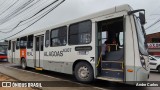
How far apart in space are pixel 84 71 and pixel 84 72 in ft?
0.15

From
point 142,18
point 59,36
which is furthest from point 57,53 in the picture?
point 142,18

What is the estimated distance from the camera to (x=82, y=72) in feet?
33.1

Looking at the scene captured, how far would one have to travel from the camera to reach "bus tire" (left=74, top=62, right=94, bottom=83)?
9.65 metres

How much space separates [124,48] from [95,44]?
152cm

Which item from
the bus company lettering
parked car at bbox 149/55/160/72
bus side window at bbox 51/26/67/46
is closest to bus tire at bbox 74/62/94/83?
the bus company lettering

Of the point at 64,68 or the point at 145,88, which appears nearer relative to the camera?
the point at 145,88

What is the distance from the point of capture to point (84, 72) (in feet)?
32.8

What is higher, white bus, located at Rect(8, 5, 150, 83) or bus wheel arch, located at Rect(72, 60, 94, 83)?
white bus, located at Rect(8, 5, 150, 83)

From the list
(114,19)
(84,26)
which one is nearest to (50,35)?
(84,26)

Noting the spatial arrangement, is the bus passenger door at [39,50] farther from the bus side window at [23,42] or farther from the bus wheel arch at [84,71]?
the bus wheel arch at [84,71]

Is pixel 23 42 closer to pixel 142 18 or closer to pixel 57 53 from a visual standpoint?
pixel 57 53

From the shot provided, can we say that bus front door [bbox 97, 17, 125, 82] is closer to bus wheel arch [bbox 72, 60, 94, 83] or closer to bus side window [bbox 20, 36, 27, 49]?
bus wheel arch [bbox 72, 60, 94, 83]

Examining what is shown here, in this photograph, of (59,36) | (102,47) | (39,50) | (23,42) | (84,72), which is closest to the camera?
(102,47)

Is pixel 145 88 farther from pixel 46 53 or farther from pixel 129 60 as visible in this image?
pixel 46 53
